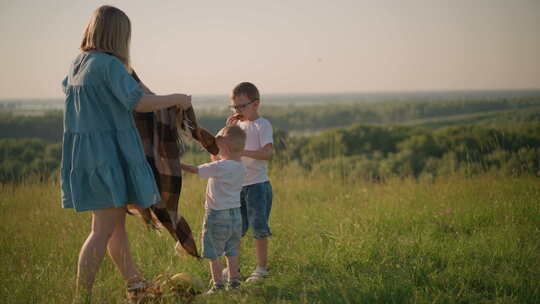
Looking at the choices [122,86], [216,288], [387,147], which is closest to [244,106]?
[122,86]

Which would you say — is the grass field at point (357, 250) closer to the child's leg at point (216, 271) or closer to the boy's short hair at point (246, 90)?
the child's leg at point (216, 271)

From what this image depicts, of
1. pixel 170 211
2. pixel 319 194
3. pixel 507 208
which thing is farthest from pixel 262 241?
pixel 319 194

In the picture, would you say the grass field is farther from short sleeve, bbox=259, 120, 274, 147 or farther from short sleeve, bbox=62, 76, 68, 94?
short sleeve, bbox=62, 76, 68, 94

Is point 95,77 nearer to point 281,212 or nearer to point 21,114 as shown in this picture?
point 281,212

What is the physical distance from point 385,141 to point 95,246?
40.2 meters

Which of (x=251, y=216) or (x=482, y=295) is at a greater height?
Answer: (x=251, y=216)

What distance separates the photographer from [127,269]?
3.03 m

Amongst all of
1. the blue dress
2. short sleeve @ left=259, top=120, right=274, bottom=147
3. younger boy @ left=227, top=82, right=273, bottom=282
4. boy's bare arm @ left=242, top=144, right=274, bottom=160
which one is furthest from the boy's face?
the blue dress

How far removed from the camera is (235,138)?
3221 mm

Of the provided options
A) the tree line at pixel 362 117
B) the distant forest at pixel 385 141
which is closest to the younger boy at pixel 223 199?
the tree line at pixel 362 117

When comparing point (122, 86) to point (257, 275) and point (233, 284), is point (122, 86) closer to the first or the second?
point (233, 284)

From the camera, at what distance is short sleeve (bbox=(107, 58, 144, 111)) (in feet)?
8.60

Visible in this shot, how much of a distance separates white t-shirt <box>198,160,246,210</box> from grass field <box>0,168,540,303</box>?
63 centimetres

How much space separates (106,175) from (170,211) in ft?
2.31
